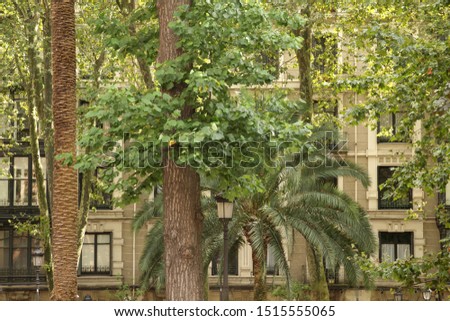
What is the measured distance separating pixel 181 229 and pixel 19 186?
2826 cm

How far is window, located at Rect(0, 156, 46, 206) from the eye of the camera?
155ft

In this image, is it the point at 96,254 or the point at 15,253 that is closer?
the point at 96,254

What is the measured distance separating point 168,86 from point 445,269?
19.8 ft

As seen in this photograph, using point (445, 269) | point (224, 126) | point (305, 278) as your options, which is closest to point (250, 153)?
point (224, 126)

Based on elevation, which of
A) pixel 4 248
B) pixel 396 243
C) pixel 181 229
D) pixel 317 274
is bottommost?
pixel 4 248

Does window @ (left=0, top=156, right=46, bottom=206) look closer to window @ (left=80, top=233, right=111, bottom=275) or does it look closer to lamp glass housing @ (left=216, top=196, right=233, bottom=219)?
window @ (left=80, top=233, right=111, bottom=275)

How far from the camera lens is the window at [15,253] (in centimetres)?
4694

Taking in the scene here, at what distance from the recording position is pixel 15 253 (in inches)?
1865

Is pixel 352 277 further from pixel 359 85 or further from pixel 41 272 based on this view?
pixel 41 272

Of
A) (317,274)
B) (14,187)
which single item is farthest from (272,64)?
(14,187)

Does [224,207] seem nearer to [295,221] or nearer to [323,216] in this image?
[295,221]

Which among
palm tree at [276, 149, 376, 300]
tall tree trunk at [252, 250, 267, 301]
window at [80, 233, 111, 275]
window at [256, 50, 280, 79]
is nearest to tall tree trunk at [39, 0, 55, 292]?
window at [256, 50, 280, 79]

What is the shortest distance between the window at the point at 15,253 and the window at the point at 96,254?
2.11 meters
